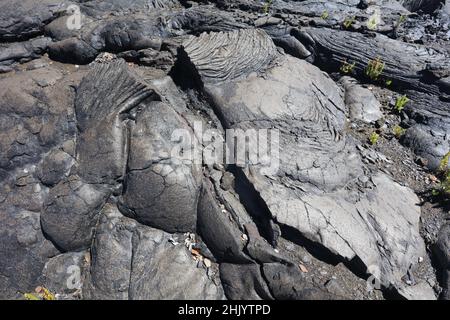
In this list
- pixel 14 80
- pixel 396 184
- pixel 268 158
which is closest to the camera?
pixel 268 158

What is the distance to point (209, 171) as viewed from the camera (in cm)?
462

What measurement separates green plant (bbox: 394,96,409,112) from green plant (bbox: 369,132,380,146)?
0.76m

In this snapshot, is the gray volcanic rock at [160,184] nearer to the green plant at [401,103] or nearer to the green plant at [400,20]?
the green plant at [401,103]

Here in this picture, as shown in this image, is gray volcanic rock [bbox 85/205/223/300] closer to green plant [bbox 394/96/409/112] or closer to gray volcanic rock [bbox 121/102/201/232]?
gray volcanic rock [bbox 121/102/201/232]

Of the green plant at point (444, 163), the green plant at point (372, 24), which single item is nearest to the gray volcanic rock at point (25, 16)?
the green plant at point (372, 24)

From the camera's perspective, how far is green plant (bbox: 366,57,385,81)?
19.9 ft

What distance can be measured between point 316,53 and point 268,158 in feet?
9.73

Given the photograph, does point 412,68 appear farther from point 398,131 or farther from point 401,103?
point 398,131

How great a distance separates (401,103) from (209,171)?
3.61 meters

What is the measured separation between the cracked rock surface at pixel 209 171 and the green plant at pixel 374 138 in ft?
0.22

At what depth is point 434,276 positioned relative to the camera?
4285mm

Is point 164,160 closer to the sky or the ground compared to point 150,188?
closer to the sky
